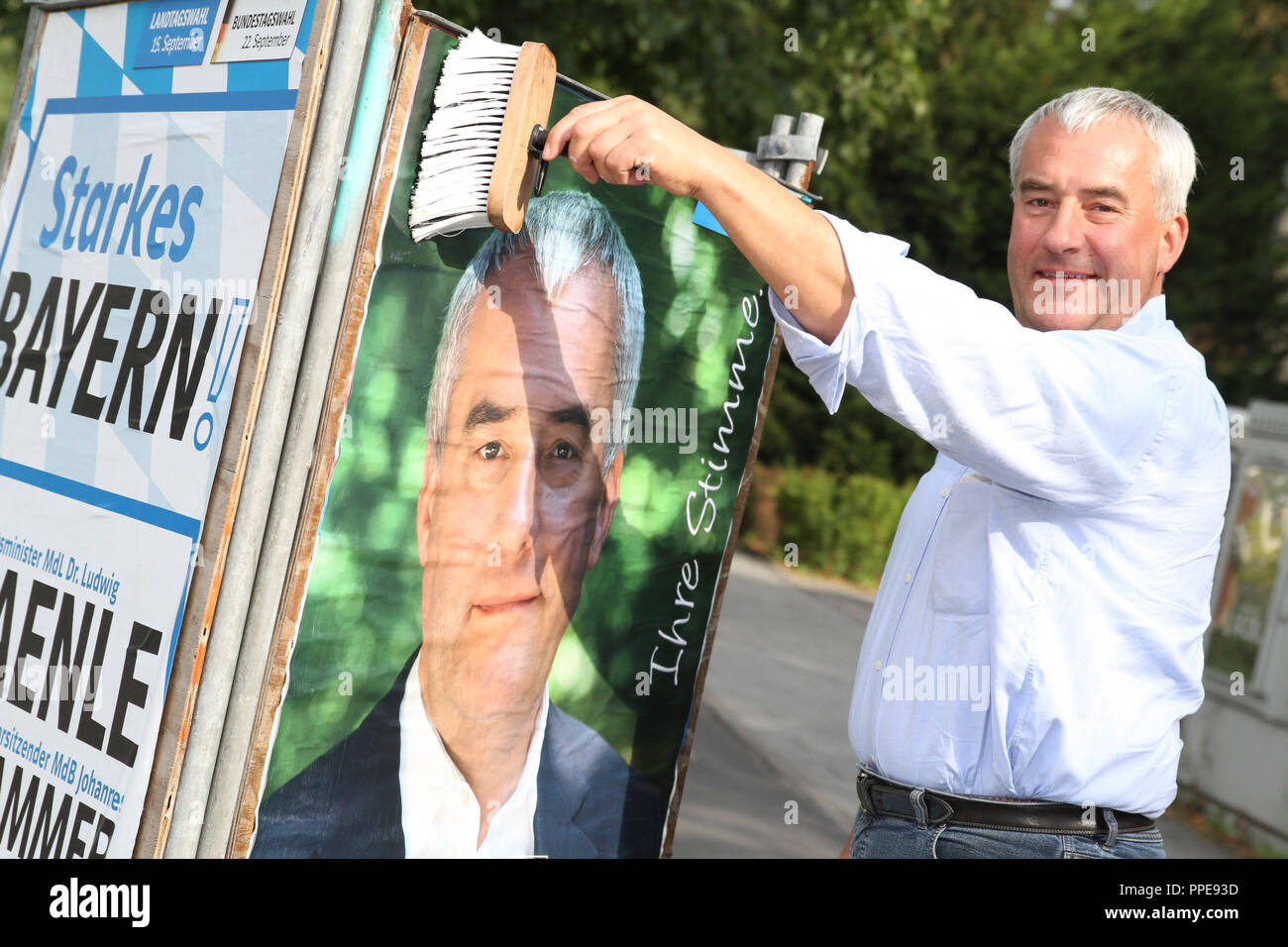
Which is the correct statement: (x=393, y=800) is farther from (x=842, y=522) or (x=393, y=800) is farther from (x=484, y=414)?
(x=842, y=522)

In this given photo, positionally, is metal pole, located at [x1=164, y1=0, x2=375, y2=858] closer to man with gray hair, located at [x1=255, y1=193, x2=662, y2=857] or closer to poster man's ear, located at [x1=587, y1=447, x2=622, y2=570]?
man with gray hair, located at [x1=255, y1=193, x2=662, y2=857]

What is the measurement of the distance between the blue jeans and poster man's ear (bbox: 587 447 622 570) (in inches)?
28.0

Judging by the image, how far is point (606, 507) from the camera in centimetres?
225

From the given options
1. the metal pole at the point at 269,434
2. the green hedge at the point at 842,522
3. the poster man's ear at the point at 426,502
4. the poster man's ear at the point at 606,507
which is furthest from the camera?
the green hedge at the point at 842,522

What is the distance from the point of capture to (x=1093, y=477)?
162 cm

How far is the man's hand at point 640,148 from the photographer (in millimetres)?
1479

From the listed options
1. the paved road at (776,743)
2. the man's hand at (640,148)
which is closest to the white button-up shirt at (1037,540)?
the man's hand at (640,148)

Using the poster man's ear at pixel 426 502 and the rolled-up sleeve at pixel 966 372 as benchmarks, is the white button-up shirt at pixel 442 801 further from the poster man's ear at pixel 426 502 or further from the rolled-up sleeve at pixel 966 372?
the rolled-up sleeve at pixel 966 372

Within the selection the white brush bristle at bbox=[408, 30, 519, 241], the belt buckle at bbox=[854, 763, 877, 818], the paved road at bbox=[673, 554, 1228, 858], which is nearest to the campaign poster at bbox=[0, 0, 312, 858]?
the white brush bristle at bbox=[408, 30, 519, 241]

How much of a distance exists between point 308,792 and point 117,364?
0.77 meters

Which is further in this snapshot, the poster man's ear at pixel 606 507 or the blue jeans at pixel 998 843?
the poster man's ear at pixel 606 507

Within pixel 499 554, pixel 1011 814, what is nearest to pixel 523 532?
pixel 499 554

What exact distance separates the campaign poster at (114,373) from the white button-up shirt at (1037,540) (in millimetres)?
905

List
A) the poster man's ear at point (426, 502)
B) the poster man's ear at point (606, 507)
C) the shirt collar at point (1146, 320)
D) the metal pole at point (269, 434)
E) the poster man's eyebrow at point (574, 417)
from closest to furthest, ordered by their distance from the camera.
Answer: the metal pole at point (269, 434) → the shirt collar at point (1146, 320) → the poster man's ear at point (426, 502) → the poster man's eyebrow at point (574, 417) → the poster man's ear at point (606, 507)
